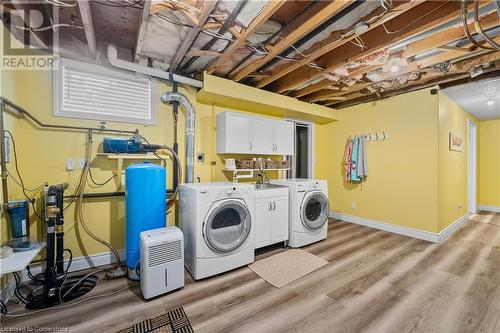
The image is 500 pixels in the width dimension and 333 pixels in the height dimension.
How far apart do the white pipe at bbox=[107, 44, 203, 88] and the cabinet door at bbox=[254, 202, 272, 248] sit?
190cm

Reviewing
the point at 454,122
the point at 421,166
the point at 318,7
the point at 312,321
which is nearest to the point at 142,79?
the point at 318,7

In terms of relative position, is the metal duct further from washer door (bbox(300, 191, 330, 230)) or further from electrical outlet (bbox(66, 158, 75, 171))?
washer door (bbox(300, 191, 330, 230))

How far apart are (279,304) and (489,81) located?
161 inches

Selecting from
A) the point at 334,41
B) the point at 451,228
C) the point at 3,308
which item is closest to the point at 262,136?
the point at 334,41

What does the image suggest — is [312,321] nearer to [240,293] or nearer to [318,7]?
[240,293]

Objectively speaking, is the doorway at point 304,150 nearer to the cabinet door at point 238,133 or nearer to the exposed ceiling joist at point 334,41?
the cabinet door at point 238,133

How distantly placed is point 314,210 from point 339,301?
1.56 m

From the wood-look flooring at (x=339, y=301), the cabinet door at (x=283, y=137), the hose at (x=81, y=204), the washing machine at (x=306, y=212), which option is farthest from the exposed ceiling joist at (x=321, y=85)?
the hose at (x=81, y=204)

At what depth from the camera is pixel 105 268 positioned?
8.23 ft

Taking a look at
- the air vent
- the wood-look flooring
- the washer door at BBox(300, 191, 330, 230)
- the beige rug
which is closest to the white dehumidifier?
the air vent

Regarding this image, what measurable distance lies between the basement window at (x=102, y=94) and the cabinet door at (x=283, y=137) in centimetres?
196

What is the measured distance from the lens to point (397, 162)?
374 cm

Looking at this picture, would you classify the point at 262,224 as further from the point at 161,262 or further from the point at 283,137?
the point at 283,137

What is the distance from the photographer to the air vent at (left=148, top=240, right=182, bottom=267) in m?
1.91
